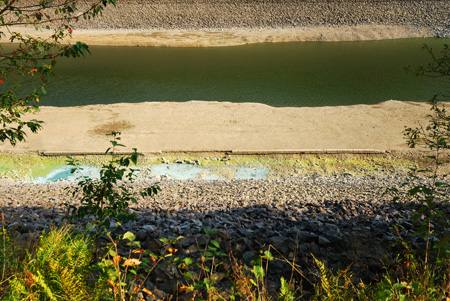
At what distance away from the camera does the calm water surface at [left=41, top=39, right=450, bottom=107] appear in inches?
642

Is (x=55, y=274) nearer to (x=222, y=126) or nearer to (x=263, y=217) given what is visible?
(x=263, y=217)

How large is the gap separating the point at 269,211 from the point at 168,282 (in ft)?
8.83

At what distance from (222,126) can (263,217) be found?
6.60 meters

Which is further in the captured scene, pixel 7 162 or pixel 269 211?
pixel 7 162

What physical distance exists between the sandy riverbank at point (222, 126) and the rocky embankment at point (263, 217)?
216 centimetres

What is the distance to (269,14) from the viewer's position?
31.7m

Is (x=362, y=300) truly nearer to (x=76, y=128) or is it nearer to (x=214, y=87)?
(x=76, y=128)

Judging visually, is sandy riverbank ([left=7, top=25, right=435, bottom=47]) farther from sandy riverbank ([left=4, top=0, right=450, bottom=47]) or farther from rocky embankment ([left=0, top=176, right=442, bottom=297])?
rocky embankment ([left=0, top=176, right=442, bottom=297])

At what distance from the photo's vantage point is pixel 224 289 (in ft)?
12.0

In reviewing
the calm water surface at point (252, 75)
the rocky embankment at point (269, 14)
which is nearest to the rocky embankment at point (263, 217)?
the calm water surface at point (252, 75)

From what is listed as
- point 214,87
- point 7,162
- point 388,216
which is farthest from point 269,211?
point 214,87

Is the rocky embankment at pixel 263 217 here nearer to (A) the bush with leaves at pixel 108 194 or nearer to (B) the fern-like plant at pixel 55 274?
(A) the bush with leaves at pixel 108 194

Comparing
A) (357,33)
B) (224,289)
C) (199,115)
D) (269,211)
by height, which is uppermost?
(224,289)

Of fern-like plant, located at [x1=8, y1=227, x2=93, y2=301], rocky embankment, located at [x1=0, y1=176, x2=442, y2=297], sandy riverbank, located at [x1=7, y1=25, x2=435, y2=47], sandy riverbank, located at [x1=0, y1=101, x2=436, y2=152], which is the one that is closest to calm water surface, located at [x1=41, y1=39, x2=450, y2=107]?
sandy riverbank, located at [x1=7, y1=25, x2=435, y2=47]
